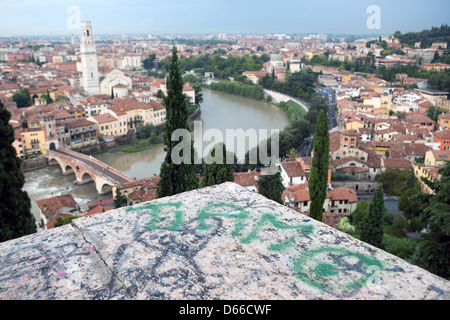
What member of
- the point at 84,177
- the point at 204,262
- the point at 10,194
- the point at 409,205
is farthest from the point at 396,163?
the point at 204,262

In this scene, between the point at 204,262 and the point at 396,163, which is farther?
the point at 396,163

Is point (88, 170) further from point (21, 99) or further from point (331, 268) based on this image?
point (331, 268)

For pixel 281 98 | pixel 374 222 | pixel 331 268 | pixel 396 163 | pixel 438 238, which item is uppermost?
pixel 331 268

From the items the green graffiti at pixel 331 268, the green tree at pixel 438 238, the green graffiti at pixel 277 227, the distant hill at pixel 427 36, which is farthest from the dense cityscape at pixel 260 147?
the distant hill at pixel 427 36

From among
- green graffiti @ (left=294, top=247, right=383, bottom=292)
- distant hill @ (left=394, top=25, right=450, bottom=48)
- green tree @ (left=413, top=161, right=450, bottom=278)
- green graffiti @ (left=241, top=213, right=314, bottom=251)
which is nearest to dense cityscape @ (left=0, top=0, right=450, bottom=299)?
green tree @ (left=413, top=161, right=450, bottom=278)

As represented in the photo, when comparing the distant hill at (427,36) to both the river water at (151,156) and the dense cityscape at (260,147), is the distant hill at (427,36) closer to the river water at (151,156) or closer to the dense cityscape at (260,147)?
the dense cityscape at (260,147)
